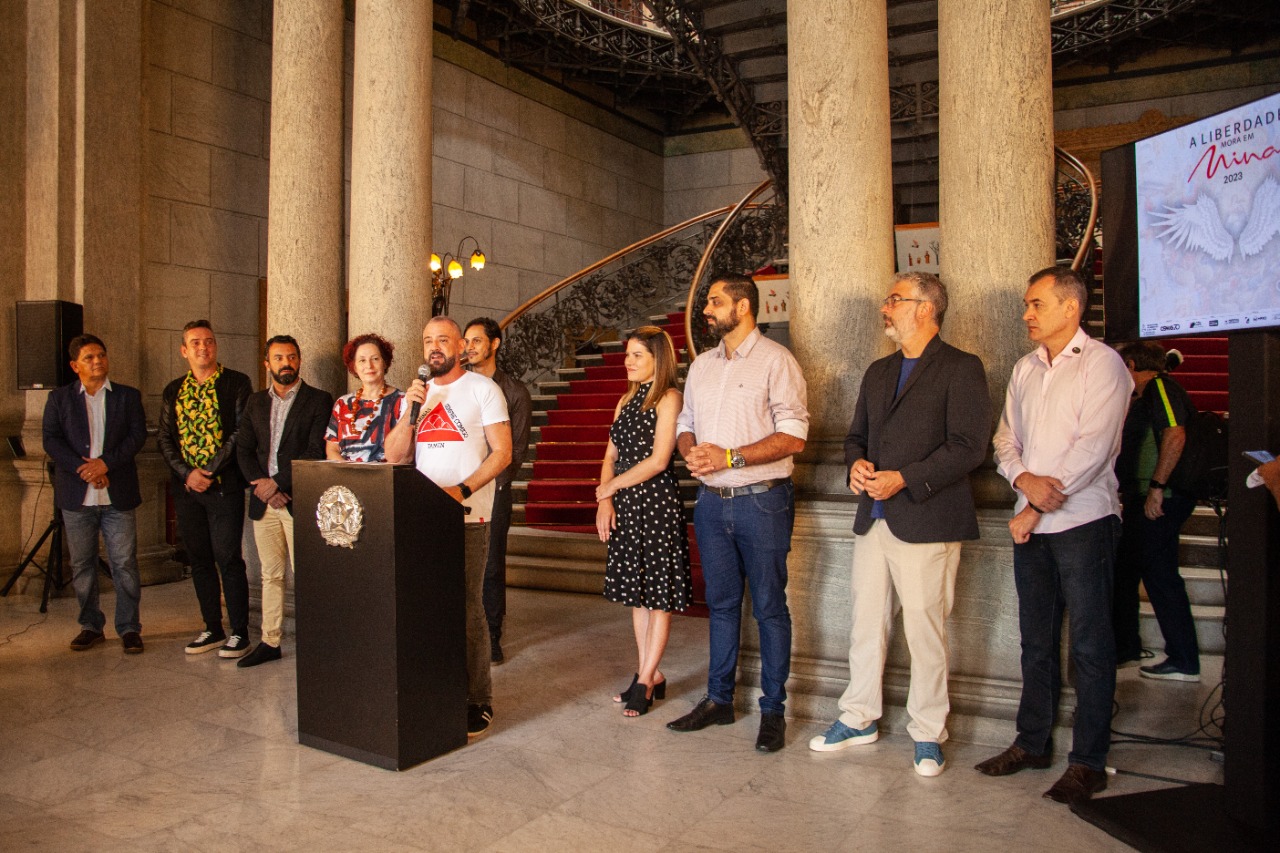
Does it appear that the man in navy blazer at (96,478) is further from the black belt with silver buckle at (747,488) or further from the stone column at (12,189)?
the black belt with silver buckle at (747,488)

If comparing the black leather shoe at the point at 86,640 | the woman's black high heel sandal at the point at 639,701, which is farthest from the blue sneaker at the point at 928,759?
the black leather shoe at the point at 86,640

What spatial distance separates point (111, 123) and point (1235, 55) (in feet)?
42.1

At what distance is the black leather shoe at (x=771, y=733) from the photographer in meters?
3.33

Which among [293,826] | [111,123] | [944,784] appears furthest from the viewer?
[111,123]

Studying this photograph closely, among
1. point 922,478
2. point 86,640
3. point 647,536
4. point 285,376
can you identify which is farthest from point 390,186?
point 922,478

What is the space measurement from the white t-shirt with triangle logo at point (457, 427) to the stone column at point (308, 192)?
2226 mm

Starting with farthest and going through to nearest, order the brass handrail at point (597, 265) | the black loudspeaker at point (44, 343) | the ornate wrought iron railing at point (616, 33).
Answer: the ornate wrought iron railing at point (616, 33), the brass handrail at point (597, 265), the black loudspeaker at point (44, 343)

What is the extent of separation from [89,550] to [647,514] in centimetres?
313

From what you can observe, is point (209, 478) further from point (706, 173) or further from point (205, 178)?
point (706, 173)

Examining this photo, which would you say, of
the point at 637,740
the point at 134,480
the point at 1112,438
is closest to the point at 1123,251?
the point at 1112,438

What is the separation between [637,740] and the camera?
3.47 meters

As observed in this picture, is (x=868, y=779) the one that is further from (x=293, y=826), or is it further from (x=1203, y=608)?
(x=1203, y=608)

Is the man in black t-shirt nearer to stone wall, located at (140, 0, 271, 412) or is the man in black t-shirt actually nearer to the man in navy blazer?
the man in navy blazer

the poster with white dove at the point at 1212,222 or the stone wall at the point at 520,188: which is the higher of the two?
the stone wall at the point at 520,188
